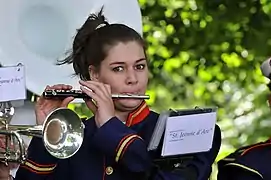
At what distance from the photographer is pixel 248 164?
226 centimetres

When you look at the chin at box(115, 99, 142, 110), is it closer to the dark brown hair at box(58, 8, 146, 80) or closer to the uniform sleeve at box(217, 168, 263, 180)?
the dark brown hair at box(58, 8, 146, 80)

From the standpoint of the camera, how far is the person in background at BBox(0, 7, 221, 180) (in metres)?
2.11

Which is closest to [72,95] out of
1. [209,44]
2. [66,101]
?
[66,101]

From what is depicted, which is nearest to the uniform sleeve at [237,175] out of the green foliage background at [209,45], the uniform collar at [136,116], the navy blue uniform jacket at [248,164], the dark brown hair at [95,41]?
the navy blue uniform jacket at [248,164]

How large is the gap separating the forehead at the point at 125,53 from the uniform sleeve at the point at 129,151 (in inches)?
5.9

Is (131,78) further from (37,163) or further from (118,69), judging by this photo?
(37,163)

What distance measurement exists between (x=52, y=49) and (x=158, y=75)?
5.00ft

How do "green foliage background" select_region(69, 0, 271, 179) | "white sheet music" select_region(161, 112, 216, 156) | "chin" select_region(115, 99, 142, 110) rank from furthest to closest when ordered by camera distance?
"green foliage background" select_region(69, 0, 271, 179) → "chin" select_region(115, 99, 142, 110) → "white sheet music" select_region(161, 112, 216, 156)

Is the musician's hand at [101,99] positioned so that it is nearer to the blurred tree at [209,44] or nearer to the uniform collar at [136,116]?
the uniform collar at [136,116]

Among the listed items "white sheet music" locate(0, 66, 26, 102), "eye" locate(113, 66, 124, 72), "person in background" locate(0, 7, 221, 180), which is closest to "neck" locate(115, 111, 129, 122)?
"person in background" locate(0, 7, 221, 180)

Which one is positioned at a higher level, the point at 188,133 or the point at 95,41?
the point at 95,41

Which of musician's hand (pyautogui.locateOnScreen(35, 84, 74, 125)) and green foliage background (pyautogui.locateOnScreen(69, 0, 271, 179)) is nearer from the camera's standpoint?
musician's hand (pyautogui.locateOnScreen(35, 84, 74, 125))

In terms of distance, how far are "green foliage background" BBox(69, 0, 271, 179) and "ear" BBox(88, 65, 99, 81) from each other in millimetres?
1675

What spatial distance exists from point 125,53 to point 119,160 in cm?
26
